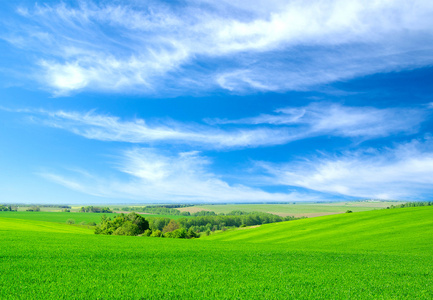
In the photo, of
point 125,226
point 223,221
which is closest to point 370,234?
point 125,226

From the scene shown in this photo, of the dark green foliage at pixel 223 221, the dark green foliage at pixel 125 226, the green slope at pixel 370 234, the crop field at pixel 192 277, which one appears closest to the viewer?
the crop field at pixel 192 277

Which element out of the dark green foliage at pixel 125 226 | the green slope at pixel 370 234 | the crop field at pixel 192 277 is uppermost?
the crop field at pixel 192 277

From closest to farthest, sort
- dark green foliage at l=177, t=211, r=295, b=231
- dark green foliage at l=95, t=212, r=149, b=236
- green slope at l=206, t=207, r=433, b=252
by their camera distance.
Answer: green slope at l=206, t=207, r=433, b=252 < dark green foliage at l=95, t=212, r=149, b=236 < dark green foliage at l=177, t=211, r=295, b=231

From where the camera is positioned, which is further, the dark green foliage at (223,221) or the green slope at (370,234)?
Result: the dark green foliage at (223,221)

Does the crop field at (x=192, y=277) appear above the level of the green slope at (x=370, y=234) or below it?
above

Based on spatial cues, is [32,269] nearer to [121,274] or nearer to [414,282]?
[121,274]

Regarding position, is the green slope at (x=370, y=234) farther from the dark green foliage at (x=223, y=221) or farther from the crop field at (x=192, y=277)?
the dark green foliage at (x=223, y=221)

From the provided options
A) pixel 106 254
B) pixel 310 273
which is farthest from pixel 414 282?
pixel 106 254

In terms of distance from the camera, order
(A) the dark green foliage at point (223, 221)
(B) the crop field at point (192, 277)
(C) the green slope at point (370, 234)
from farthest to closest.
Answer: (A) the dark green foliage at point (223, 221) → (C) the green slope at point (370, 234) → (B) the crop field at point (192, 277)

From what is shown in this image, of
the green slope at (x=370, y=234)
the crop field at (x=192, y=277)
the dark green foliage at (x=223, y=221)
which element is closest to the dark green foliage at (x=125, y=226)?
the green slope at (x=370, y=234)

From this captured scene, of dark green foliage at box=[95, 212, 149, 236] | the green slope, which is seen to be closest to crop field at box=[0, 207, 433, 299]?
the green slope

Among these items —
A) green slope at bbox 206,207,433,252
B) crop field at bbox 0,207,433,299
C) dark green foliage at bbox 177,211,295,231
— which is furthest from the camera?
dark green foliage at bbox 177,211,295,231

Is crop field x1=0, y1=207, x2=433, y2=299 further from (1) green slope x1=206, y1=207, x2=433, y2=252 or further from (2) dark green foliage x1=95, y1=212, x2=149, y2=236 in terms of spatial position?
(2) dark green foliage x1=95, y1=212, x2=149, y2=236

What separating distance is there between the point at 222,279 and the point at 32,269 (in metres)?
8.31
